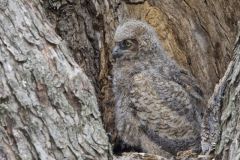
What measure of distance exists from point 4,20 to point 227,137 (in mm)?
1290

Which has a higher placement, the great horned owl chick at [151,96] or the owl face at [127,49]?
the owl face at [127,49]

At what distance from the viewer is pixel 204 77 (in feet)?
13.0

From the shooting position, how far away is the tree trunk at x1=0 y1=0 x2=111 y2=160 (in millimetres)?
2725

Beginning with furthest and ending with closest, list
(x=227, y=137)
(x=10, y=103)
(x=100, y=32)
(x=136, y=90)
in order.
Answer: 1. (x=100, y=32)
2. (x=136, y=90)
3. (x=10, y=103)
4. (x=227, y=137)

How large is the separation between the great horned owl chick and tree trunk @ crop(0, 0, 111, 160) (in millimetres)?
486

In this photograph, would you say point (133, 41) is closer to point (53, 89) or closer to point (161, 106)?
point (161, 106)

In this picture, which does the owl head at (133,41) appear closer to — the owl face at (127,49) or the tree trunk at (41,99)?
the owl face at (127,49)

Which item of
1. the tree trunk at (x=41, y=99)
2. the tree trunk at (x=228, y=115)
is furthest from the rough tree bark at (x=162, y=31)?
the tree trunk at (x=228, y=115)

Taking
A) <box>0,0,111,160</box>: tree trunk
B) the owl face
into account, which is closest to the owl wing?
the owl face

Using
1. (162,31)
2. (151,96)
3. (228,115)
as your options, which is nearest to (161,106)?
(151,96)

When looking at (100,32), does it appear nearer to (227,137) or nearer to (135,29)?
(135,29)

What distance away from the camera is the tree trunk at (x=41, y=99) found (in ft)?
8.94

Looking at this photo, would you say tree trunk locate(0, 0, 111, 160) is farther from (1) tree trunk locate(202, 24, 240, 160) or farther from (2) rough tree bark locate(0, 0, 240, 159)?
(1) tree trunk locate(202, 24, 240, 160)

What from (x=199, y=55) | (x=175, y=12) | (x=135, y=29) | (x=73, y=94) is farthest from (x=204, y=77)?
(x=73, y=94)
